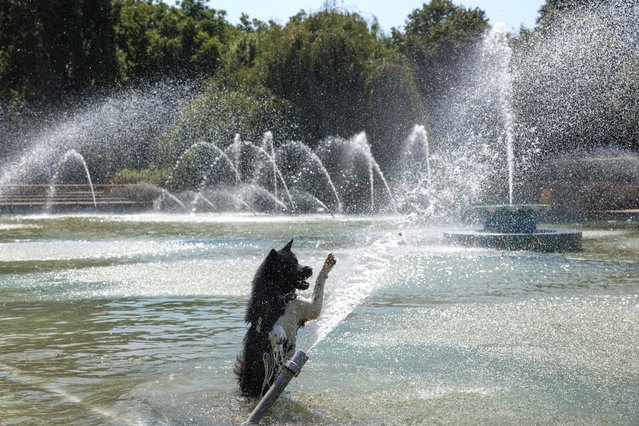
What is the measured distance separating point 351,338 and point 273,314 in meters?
2.35

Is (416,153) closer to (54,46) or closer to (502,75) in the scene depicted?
(502,75)

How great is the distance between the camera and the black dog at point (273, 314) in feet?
17.0

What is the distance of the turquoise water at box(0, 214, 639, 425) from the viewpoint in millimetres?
5430

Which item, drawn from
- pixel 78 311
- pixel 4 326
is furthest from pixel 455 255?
pixel 4 326

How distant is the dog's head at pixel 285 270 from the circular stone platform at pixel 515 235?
990 centimetres

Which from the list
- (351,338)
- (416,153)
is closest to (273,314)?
(351,338)

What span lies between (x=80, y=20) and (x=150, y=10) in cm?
2170

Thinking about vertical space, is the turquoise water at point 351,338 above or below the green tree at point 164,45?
below

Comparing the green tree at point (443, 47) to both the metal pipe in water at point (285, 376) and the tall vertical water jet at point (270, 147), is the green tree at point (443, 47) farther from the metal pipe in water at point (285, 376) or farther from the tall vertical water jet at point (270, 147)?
the metal pipe in water at point (285, 376)

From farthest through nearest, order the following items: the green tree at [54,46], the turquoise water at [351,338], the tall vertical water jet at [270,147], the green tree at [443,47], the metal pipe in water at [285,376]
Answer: the green tree at [443,47], the green tree at [54,46], the tall vertical water jet at [270,147], the turquoise water at [351,338], the metal pipe in water at [285,376]

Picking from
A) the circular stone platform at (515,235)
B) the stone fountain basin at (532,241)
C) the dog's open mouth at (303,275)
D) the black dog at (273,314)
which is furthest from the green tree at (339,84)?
the dog's open mouth at (303,275)

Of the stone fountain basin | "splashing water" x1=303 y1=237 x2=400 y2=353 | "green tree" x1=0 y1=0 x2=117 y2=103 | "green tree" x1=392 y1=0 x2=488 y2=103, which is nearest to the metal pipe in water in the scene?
"splashing water" x1=303 y1=237 x2=400 y2=353

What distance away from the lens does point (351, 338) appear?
7.55 meters

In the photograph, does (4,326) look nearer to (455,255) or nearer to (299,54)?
(455,255)
